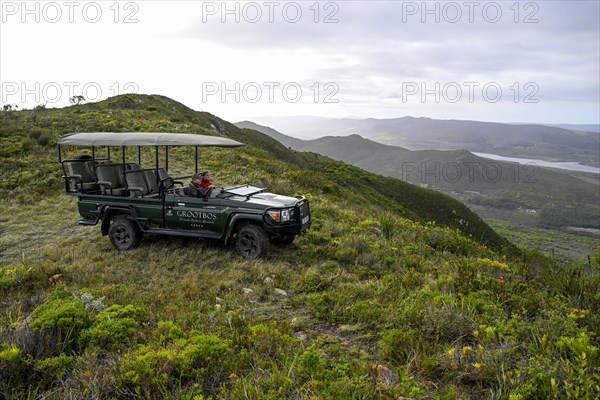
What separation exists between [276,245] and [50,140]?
18934mm

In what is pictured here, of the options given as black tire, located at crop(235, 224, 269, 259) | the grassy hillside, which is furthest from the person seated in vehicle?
the grassy hillside

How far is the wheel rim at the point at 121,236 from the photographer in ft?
31.0

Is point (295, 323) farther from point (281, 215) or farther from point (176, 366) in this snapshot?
point (281, 215)

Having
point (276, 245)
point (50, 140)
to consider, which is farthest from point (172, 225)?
point (50, 140)

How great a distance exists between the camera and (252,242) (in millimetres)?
8562

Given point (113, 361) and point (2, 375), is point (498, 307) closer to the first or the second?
point (113, 361)

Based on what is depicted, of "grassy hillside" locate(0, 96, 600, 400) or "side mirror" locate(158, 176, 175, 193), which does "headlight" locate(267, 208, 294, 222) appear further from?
"side mirror" locate(158, 176, 175, 193)

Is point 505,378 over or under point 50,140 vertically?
under

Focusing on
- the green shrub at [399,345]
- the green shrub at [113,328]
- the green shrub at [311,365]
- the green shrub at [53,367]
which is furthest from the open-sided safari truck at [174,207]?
the green shrub at [53,367]

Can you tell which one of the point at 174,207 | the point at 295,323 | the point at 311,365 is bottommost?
the point at 295,323

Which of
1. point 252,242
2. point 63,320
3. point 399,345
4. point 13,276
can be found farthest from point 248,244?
point 399,345

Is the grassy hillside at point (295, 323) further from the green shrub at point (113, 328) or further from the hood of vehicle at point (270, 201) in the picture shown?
the hood of vehicle at point (270, 201)

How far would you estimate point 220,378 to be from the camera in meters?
4.21

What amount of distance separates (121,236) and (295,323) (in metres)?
5.69
